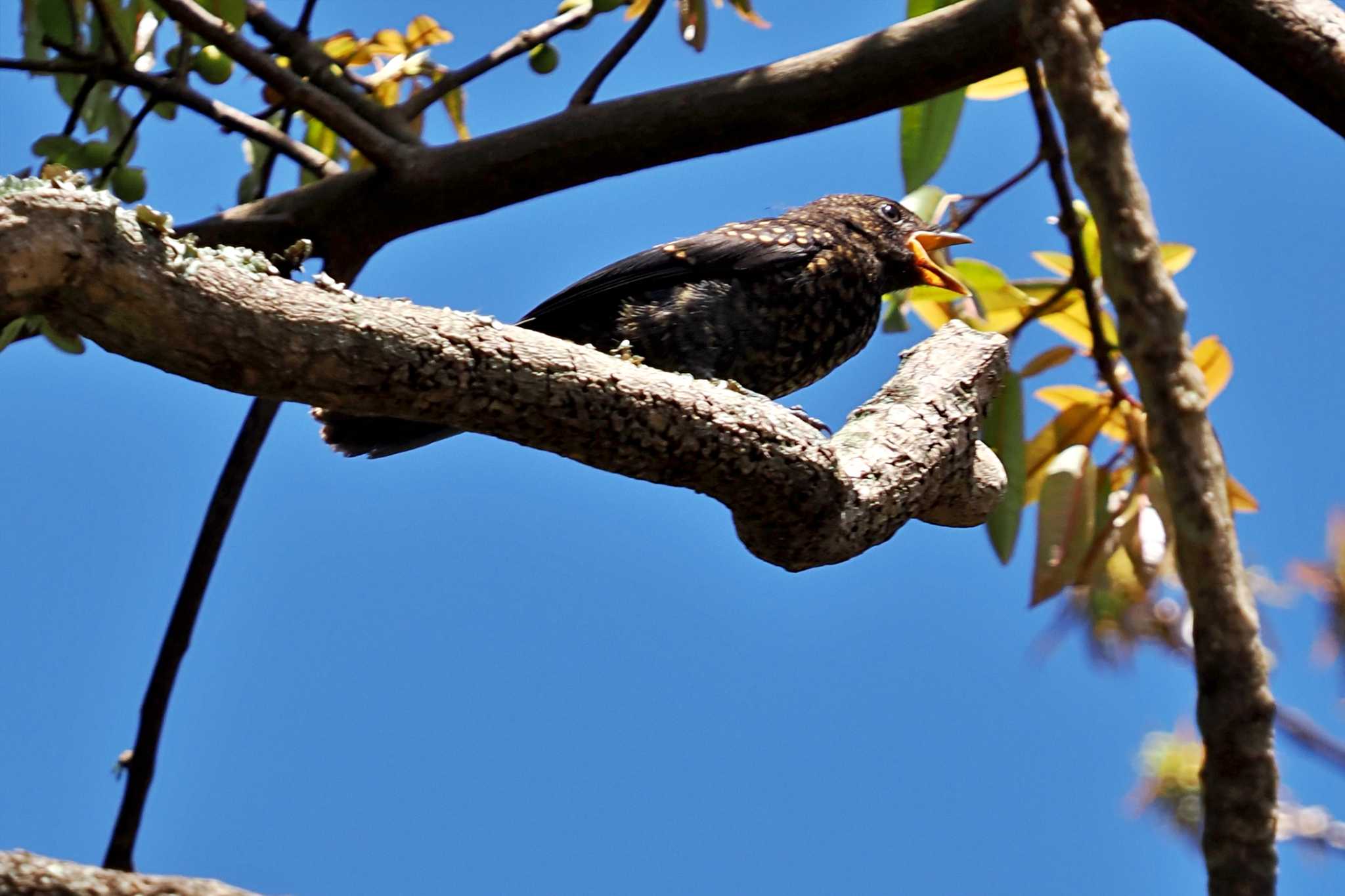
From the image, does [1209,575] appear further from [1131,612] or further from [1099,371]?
[1131,612]

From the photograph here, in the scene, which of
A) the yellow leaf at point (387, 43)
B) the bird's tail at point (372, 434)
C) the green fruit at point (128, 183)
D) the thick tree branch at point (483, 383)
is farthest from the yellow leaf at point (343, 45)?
the thick tree branch at point (483, 383)

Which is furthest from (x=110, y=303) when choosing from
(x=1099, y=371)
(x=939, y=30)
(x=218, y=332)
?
(x=1099, y=371)

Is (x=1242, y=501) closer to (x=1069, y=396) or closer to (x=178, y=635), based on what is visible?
(x=1069, y=396)

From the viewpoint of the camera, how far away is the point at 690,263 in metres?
3.73

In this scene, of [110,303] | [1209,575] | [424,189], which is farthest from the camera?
[424,189]

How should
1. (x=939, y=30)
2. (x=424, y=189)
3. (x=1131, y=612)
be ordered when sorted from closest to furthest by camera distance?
(x=939, y=30) < (x=424, y=189) < (x=1131, y=612)

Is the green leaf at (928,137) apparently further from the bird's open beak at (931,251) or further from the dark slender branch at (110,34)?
the dark slender branch at (110,34)

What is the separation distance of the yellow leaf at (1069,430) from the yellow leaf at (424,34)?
197 cm

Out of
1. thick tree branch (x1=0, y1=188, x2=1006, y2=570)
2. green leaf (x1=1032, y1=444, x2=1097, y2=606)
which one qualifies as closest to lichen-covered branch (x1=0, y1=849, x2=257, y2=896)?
thick tree branch (x1=0, y1=188, x2=1006, y2=570)

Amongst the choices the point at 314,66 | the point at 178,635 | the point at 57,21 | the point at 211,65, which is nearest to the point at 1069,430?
the point at 314,66

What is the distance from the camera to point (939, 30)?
340 centimetres

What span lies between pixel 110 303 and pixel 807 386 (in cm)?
239

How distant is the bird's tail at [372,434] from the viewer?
3.22 metres

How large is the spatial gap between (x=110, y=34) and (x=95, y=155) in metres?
0.34
